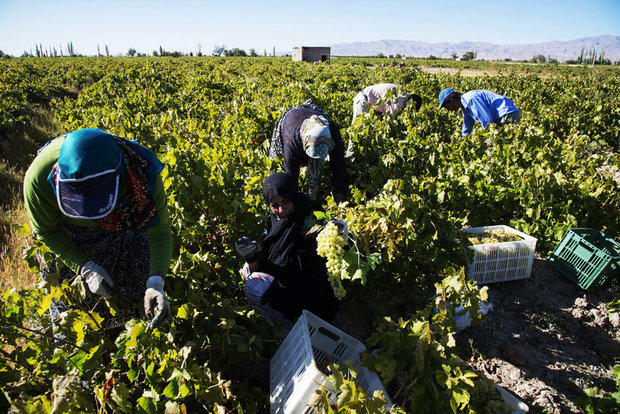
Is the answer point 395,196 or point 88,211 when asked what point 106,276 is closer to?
point 88,211

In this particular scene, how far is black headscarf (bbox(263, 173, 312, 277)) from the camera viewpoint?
252cm

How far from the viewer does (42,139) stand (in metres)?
9.05

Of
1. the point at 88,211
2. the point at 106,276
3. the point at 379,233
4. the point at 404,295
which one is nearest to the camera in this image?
the point at 88,211

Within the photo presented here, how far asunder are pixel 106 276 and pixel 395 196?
172 centimetres

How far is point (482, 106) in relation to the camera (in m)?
5.32

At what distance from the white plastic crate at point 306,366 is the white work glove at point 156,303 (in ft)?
2.22

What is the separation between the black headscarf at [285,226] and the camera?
99.1 inches

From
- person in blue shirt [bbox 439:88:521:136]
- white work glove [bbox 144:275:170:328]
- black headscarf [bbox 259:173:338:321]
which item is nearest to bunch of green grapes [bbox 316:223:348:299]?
black headscarf [bbox 259:173:338:321]

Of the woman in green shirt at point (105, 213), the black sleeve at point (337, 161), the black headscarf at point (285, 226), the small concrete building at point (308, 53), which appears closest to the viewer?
the woman in green shirt at point (105, 213)

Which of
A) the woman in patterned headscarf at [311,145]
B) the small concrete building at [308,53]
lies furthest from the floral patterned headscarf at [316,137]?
the small concrete building at [308,53]

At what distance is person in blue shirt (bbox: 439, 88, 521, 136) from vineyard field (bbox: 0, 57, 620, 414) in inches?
20.4

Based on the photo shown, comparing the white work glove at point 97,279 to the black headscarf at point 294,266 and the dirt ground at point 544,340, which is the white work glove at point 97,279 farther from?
the dirt ground at point 544,340

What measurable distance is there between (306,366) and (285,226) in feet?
3.49

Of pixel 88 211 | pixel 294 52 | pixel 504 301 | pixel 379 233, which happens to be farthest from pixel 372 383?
pixel 294 52
